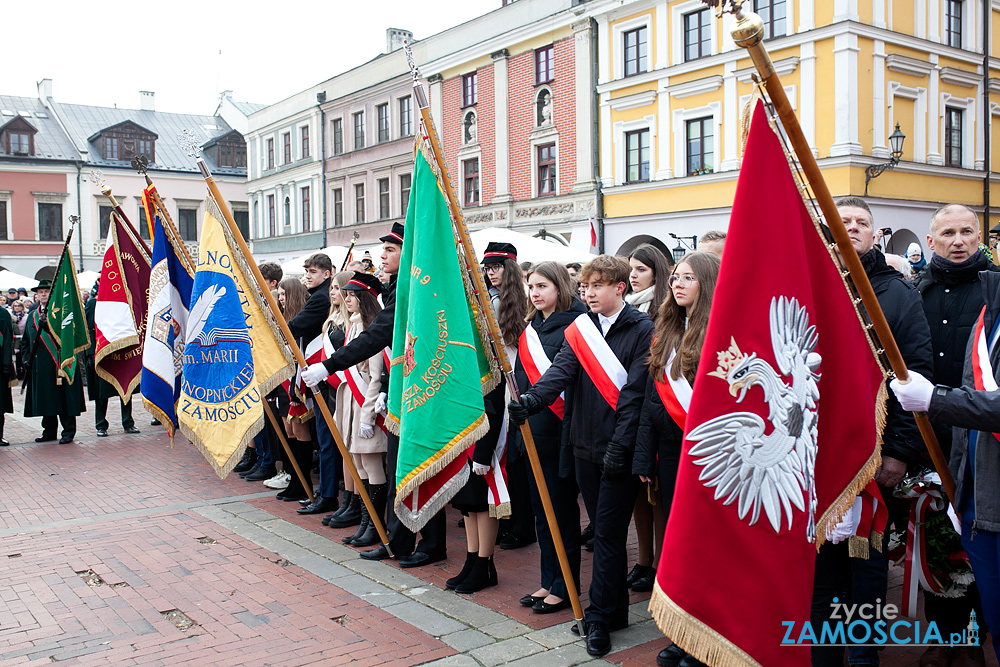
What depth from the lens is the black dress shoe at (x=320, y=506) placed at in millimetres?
7355

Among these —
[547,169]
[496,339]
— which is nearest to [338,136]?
[547,169]

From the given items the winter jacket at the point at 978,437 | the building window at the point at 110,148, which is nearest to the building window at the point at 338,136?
the building window at the point at 110,148

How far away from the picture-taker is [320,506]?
7.41 m

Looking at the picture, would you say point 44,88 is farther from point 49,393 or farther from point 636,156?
point 49,393

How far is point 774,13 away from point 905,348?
62.3ft

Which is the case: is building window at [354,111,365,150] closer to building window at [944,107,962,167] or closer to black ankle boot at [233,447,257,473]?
building window at [944,107,962,167]

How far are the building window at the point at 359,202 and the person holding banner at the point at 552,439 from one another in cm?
3149

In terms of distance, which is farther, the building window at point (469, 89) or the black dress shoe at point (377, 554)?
the building window at point (469, 89)

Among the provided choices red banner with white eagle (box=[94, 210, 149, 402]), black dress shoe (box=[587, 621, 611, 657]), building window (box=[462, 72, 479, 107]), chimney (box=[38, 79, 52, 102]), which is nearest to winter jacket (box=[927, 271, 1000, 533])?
black dress shoe (box=[587, 621, 611, 657])

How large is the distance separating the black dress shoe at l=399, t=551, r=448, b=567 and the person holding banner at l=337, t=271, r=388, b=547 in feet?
1.74

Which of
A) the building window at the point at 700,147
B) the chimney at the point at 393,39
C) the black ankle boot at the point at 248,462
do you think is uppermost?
the chimney at the point at 393,39

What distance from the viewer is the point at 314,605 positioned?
504cm

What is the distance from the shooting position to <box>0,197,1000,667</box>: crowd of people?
137 inches

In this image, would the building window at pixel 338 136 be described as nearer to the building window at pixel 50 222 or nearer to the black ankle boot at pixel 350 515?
the building window at pixel 50 222
